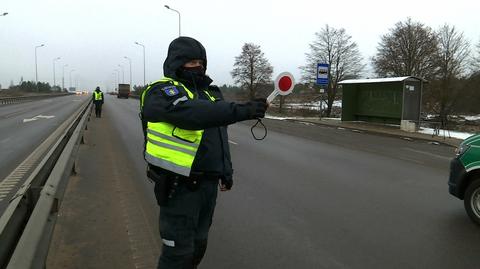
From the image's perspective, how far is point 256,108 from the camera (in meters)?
2.49

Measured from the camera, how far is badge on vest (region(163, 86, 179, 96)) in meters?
2.57

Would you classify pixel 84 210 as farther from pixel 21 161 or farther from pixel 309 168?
pixel 309 168

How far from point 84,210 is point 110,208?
1.10 feet

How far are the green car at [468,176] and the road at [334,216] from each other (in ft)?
0.77

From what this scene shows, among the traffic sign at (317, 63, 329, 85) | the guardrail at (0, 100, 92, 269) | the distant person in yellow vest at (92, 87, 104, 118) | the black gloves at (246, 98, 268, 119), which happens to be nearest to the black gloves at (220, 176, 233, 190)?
the black gloves at (246, 98, 268, 119)

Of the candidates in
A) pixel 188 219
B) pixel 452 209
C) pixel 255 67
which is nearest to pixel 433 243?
pixel 452 209

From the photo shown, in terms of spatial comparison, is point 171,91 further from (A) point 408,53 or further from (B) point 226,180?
(A) point 408,53

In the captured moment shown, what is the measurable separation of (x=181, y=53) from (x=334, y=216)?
3836 millimetres

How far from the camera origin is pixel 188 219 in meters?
2.77

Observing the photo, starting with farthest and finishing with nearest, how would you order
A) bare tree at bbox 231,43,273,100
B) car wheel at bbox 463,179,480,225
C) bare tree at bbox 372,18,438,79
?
bare tree at bbox 231,43,273,100 < bare tree at bbox 372,18,438,79 < car wheel at bbox 463,179,480,225

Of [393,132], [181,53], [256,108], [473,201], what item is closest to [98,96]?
[393,132]

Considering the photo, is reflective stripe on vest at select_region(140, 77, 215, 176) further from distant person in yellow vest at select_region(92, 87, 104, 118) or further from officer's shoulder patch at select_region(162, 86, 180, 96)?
distant person in yellow vest at select_region(92, 87, 104, 118)

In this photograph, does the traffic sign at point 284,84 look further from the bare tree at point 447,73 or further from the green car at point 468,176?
the bare tree at point 447,73

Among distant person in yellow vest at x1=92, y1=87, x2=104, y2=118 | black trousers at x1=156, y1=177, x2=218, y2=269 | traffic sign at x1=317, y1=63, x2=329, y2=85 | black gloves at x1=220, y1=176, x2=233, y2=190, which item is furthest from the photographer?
traffic sign at x1=317, y1=63, x2=329, y2=85
